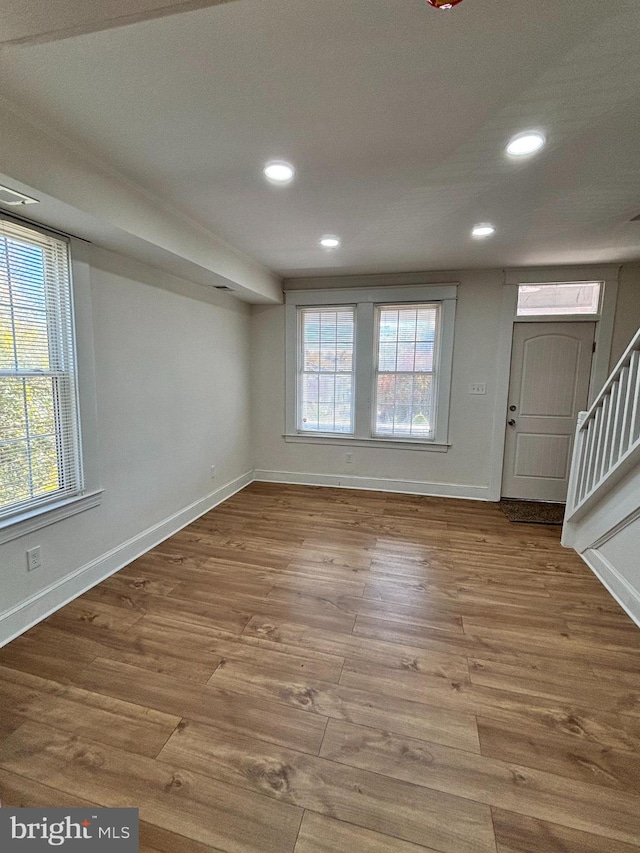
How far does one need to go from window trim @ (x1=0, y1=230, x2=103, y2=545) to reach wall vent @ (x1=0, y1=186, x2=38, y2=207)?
24 centimetres

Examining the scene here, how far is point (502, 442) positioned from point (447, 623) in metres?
2.57

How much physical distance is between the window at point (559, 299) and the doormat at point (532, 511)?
2045 millimetres

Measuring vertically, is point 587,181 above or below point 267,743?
above

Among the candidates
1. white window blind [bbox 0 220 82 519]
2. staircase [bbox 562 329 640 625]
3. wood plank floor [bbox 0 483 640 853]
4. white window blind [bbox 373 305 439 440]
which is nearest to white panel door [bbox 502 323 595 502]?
white window blind [bbox 373 305 439 440]

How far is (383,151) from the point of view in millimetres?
1811

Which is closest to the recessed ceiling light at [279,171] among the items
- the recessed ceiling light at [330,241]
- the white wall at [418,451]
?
the recessed ceiling light at [330,241]

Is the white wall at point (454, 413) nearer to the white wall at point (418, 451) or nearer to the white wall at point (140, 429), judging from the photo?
the white wall at point (418, 451)

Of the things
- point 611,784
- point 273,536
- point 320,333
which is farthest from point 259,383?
point 611,784

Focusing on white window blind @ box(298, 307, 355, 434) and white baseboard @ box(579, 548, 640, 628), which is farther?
white window blind @ box(298, 307, 355, 434)

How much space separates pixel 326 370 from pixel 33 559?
3322 mm

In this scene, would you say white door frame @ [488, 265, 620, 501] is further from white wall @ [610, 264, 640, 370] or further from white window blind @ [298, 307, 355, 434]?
white window blind @ [298, 307, 355, 434]

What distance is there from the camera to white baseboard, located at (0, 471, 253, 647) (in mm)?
2041

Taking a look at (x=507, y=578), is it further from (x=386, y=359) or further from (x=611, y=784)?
(x=386, y=359)

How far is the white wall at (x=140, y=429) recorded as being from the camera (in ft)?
7.39
